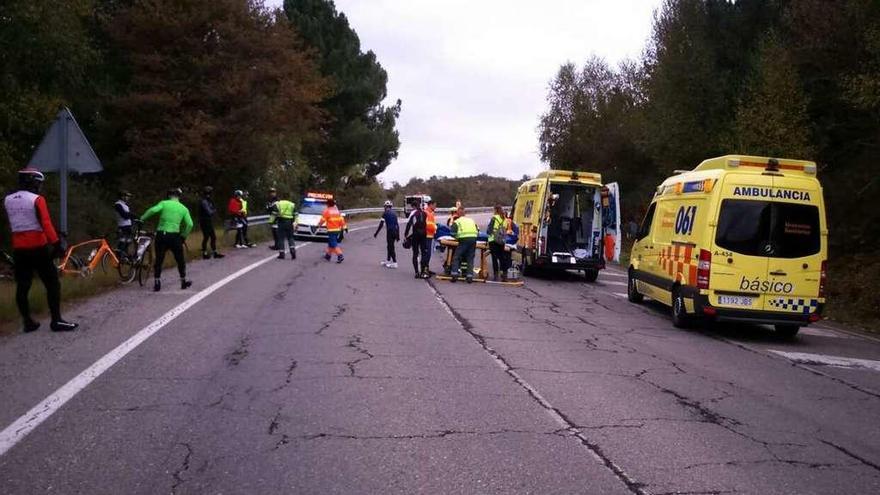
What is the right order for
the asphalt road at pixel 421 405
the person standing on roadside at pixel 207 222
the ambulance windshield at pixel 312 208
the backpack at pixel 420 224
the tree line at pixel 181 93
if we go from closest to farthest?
1. the asphalt road at pixel 421 405
2. the backpack at pixel 420 224
3. the person standing on roadside at pixel 207 222
4. the tree line at pixel 181 93
5. the ambulance windshield at pixel 312 208

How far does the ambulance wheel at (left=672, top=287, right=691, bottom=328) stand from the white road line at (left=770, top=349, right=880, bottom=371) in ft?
5.12

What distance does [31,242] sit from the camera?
9.01 meters

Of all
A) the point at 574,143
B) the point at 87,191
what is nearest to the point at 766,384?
the point at 87,191

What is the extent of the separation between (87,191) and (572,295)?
59.6 ft

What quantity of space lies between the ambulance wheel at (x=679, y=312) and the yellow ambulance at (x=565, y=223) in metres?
5.73

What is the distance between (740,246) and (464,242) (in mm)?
6482

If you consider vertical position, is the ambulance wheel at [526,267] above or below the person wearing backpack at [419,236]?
below

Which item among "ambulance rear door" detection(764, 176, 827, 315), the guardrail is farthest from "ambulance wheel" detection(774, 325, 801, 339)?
the guardrail

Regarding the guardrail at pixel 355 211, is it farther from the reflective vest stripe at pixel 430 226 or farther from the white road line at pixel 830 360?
the white road line at pixel 830 360

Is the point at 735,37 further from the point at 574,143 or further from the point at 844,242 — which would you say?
the point at 574,143

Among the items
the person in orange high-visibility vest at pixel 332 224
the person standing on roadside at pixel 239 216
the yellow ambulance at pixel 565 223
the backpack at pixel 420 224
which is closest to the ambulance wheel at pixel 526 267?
the yellow ambulance at pixel 565 223

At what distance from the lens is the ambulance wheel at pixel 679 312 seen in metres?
12.0

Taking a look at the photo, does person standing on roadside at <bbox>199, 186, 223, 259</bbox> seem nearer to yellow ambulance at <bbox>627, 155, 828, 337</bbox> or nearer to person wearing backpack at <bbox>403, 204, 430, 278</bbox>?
person wearing backpack at <bbox>403, 204, 430, 278</bbox>

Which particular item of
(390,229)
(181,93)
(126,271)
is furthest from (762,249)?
(181,93)
